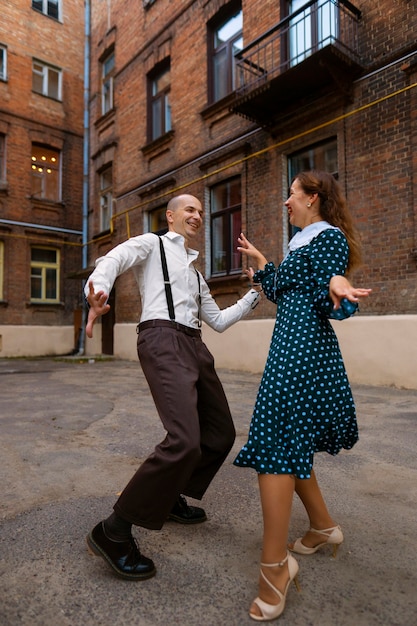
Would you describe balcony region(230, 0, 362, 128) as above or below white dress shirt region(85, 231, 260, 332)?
above

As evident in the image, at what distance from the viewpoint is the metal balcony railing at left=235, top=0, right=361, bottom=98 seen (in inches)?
318

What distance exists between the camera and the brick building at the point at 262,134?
746 centimetres

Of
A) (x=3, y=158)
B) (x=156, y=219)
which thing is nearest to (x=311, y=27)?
(x=156, y=219)

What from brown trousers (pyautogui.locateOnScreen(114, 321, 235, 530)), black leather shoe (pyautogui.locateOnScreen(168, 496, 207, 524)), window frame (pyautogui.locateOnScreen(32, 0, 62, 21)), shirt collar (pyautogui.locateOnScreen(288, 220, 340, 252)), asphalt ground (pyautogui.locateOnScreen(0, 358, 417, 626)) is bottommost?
asphalt ground (pyautogui.locateOnScreen(0, 358, 417, 626))

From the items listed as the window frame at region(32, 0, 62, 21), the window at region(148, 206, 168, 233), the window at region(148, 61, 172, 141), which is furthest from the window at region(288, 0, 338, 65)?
the window frame at region(32, 0, 62, 21)

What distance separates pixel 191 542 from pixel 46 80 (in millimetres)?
18122

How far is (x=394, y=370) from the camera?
23.7 ft

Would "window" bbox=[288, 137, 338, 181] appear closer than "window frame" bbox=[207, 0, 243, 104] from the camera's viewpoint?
Yes

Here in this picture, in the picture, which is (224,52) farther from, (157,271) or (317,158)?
(157,271)

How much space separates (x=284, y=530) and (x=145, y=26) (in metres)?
14.7

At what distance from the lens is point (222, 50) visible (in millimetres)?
11000

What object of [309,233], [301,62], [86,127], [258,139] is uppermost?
[86,127]

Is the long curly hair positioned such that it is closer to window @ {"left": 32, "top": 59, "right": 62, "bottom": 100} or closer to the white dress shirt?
the white dress shirt

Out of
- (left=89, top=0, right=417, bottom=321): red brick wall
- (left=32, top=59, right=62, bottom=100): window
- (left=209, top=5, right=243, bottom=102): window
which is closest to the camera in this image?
(left=89, top=0, right=417, bottom=321): red brick wall
